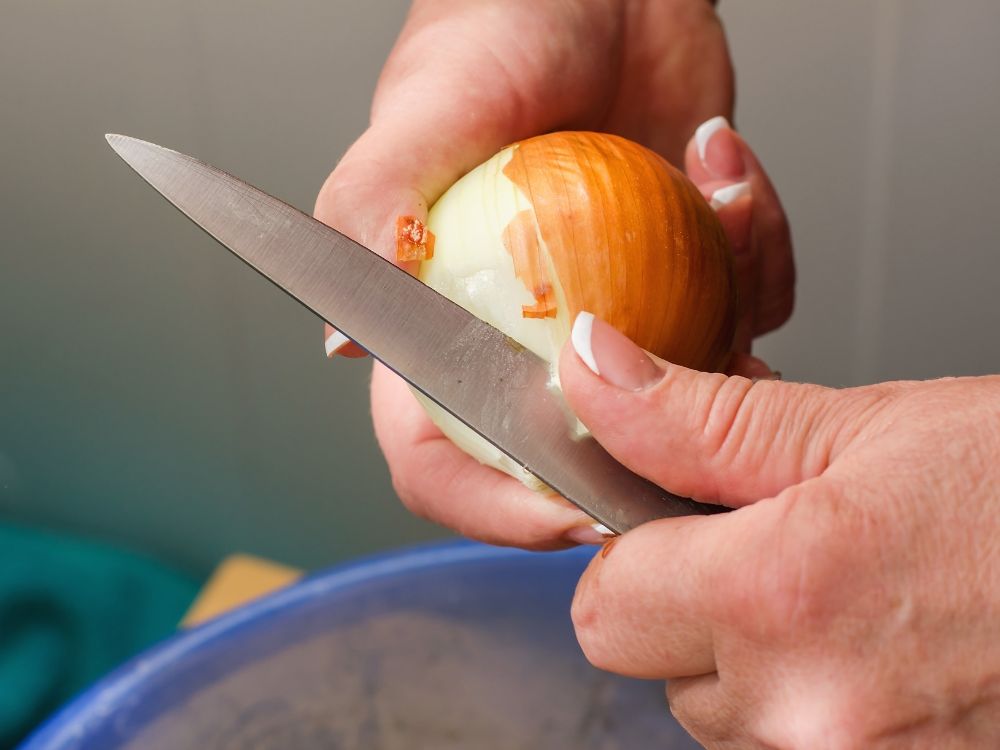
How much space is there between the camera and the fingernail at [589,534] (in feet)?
1.94

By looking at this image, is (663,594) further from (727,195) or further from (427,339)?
(727,195)

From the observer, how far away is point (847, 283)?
1353 millimetres

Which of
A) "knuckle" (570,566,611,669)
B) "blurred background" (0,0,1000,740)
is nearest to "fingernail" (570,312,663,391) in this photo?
"knuckle" (570,566,611,669)

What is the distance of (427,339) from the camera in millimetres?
523

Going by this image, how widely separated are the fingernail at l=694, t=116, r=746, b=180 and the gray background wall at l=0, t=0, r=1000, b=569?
1.44 ft

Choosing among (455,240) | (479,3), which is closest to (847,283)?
(479,3)

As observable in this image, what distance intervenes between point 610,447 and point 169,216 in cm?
97

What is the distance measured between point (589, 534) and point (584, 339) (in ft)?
0.57

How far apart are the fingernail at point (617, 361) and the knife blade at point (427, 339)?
0.20 ft

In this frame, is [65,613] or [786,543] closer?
[786,543]

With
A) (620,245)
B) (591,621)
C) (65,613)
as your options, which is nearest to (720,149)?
(620,245)

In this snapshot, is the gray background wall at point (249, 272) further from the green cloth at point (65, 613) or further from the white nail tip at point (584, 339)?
the white nail tip at point (584, 339)

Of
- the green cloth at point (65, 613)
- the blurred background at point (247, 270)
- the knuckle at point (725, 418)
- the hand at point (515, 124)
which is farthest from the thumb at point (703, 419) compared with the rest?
the green cloth at point (65, 613)

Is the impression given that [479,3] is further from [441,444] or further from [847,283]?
[847,283]
